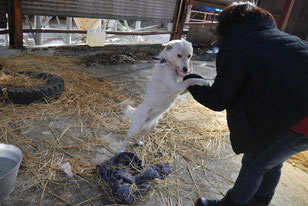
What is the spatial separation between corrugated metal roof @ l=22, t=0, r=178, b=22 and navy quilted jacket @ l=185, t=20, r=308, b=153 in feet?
14.3

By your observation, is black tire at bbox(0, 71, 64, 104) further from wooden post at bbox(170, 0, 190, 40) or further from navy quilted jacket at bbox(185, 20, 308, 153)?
wooden post at bbox(170, 0, 190, 40)

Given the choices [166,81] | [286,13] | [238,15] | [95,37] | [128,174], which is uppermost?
[286,13]

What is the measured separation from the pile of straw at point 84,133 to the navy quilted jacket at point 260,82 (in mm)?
1058

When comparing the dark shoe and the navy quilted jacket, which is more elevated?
the navy quilted jacket

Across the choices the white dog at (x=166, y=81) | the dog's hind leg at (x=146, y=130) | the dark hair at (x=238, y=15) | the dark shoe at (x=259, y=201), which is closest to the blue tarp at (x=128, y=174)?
the white dog at (x=166, y=81)

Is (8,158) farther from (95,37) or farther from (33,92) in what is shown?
(95,37)

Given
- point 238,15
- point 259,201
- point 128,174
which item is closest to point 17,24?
point 128,174

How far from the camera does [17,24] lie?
4.39m

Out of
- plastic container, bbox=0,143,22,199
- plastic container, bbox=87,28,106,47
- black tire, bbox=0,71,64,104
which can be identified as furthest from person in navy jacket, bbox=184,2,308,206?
plastic container, bbox=87,28,106,47

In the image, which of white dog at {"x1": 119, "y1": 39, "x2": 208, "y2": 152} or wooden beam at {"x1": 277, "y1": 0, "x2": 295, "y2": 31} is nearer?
white dog at {"x1": 119, "y1": 39, "x2": 208, "y2": 152}

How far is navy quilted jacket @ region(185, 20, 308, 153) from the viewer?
4.25 feet

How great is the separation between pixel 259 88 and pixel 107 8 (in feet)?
17.1

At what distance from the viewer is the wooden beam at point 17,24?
4.21 metres

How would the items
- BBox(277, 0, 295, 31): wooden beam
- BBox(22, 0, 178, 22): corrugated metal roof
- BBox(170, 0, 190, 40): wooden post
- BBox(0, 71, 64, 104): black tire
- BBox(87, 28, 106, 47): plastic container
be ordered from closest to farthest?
1. BBox(0, 71, 64, 104): black tire
2. BBox(22, 0, 178, 22): corrugated metal roof
3. BBox(87, 28, 106, 47): plastic container
4. BBox(170, 0, 190, 40): wooden post
5. BBox(277, 0, 295, 31): wooden beam
